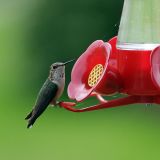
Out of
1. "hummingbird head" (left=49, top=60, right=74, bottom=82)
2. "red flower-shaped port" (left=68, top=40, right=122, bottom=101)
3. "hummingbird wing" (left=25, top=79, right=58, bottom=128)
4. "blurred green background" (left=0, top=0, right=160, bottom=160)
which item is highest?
"red flower-shaped port" (left=68, top=40, right=122, bottom=101)

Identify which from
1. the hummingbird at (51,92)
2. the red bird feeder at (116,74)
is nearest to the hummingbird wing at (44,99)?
the hummingbird at (51,92)

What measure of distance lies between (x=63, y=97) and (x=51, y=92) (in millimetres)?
6389

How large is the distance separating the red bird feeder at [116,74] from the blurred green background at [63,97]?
271 inches

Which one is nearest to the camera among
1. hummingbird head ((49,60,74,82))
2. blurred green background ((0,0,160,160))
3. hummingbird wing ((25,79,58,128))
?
hummingbird wing ((25,79,58,128))

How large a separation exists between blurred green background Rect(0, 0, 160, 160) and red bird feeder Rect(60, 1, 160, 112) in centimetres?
688

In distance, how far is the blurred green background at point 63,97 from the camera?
1197cm

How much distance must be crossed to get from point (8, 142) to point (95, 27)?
368 cm

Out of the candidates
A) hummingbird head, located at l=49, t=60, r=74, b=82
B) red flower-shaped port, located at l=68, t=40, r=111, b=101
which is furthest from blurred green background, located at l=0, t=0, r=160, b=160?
red flower-shaped port, located at l=68, t=40, r=111, b=101

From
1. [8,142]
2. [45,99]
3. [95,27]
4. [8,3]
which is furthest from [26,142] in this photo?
[45,99]

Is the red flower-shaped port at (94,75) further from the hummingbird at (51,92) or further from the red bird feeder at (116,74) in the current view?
the hummingbird at (51,92)

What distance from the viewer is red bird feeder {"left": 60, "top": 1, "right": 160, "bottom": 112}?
4.06m

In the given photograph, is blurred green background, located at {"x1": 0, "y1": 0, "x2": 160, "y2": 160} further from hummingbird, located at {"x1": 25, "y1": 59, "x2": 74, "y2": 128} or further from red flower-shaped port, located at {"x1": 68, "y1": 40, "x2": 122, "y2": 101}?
red flower-shaped port, located at {"x1": 68, "y1": 40, "x2": 122, "y2": 101}

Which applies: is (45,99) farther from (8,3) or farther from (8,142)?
(8,3)

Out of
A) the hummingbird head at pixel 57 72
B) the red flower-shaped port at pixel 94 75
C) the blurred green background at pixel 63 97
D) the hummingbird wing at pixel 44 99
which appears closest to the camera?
the red flower-shaped port at pixel 94 75
